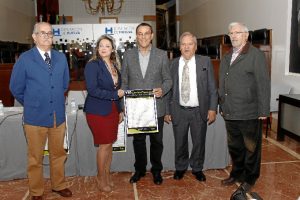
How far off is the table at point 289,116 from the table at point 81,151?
4.65 feet

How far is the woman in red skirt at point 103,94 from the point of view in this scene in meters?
2.75

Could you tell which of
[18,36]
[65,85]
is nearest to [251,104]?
[65,85]

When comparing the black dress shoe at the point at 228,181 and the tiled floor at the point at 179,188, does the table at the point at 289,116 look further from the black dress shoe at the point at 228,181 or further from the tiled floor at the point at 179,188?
the black dress shoe at the point at 228,181

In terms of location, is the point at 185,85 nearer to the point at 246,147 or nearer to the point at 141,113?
the point at 141,113

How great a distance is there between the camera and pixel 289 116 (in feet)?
15.1

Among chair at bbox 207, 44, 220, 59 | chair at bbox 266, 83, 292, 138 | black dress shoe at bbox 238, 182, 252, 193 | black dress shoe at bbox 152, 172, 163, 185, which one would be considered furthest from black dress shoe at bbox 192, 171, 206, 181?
chair at bbox 207, 44, 220, 59

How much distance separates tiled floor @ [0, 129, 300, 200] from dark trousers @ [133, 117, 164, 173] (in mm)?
176

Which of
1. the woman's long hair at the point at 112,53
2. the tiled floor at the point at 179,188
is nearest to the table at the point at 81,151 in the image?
the tiled floor at the point at 179,188

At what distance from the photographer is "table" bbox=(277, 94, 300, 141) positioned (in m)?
4.41

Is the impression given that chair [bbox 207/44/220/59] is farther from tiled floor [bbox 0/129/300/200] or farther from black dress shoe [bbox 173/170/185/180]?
black dress shoe [bbox 173/170/185/180]

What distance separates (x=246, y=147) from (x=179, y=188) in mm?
768

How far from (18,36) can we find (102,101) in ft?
28.4

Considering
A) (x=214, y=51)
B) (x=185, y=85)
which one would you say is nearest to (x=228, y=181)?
(x=185, y=85)

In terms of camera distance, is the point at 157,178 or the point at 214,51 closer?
the point at 157,178
